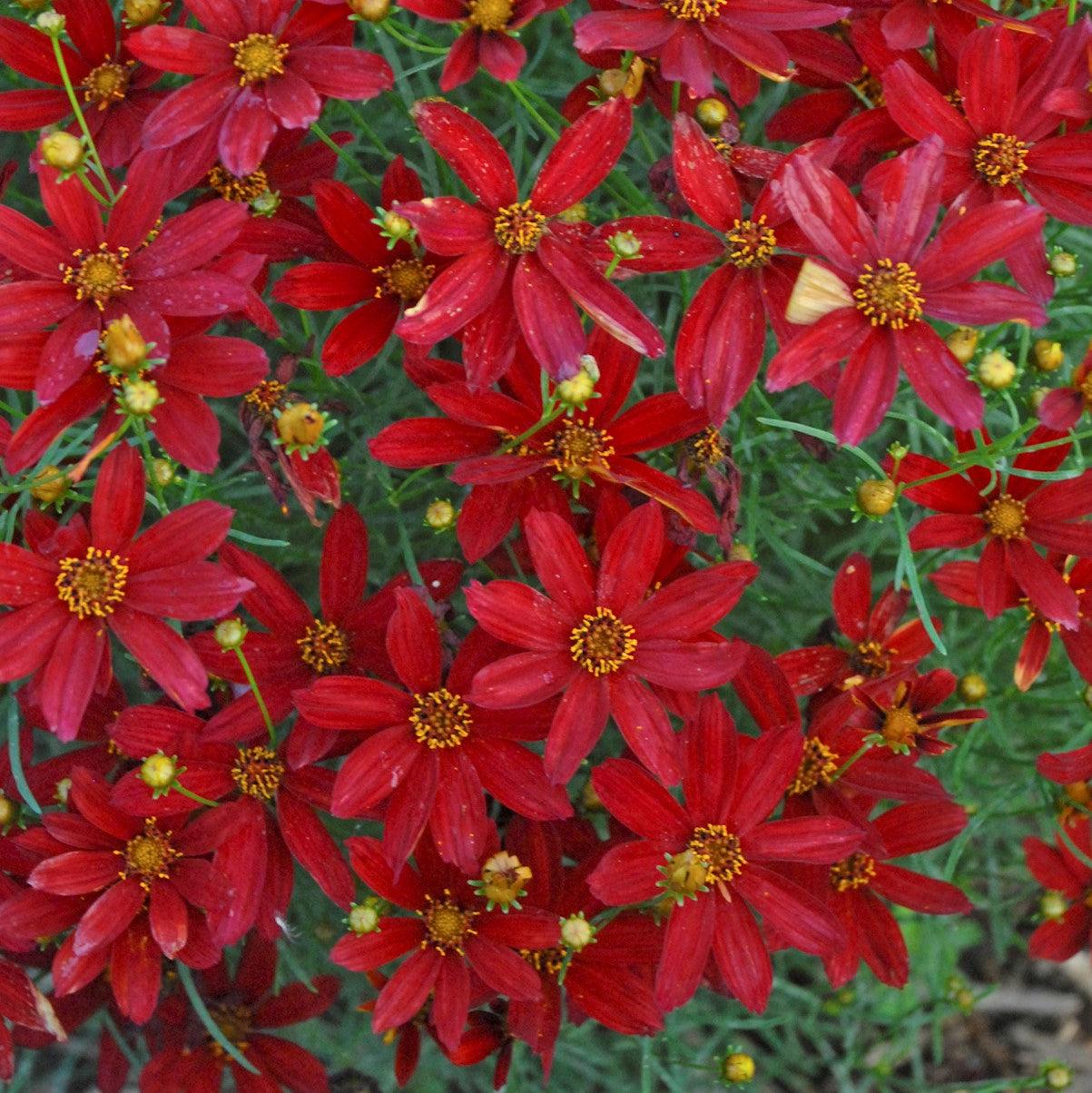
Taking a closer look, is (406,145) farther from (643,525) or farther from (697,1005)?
(697,1005)

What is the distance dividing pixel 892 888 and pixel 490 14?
2.78ft

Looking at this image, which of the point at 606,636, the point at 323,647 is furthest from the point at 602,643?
the point at 323,647

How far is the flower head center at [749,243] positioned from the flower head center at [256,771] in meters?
0.57

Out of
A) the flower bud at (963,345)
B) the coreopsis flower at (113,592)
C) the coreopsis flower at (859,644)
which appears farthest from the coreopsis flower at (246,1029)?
the flower bud at (963,345)

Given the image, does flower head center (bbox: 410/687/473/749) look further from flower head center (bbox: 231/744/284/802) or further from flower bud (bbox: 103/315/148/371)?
flower bud (bbox: 103/315/148/371)

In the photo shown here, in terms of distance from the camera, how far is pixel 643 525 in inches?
39.5

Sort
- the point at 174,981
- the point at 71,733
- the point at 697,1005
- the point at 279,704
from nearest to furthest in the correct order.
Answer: the point at 71,733, the point at 279,704, the point at 174,981, the point at 697,1005

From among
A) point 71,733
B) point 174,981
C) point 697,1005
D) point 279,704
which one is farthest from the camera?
point 697,1005

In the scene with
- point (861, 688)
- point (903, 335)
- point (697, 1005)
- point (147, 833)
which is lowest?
point (697, 1005)

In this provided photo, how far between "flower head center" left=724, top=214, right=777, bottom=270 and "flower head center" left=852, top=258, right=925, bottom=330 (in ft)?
0.30

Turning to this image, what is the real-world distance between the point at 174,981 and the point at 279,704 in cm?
46

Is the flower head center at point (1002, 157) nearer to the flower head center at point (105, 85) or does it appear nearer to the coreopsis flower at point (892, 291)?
the coreopsis flower at point (892, 291)

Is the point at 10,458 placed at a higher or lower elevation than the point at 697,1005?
higher

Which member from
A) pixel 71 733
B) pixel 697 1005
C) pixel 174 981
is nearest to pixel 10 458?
pixel 71 733
